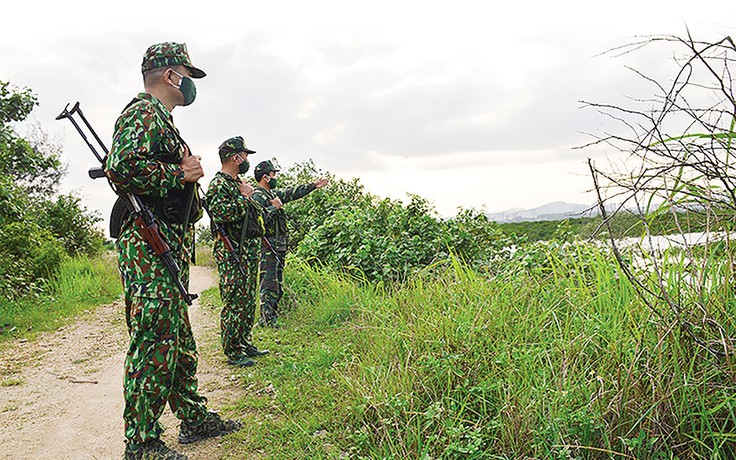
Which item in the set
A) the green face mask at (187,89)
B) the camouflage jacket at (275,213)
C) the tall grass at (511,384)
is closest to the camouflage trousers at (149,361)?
the tall grass at (511,384)

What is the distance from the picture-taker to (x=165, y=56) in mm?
3414

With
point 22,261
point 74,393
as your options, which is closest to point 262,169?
point 74,393

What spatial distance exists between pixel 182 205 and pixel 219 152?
2235 millimetres

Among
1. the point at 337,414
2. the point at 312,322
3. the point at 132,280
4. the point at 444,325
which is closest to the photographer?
the point at 132,280

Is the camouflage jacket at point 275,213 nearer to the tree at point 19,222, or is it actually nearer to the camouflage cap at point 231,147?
the camouflage cap at point 231,147

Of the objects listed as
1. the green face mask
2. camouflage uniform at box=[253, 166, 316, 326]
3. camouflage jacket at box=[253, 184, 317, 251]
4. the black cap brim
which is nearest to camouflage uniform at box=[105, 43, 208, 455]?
the green face mask

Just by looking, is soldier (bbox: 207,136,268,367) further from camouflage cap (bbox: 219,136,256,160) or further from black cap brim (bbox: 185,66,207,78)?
black cap brim (bbox: 185,66,207,78)

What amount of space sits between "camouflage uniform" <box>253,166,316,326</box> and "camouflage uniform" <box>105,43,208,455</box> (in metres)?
3.57

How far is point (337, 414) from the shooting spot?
3.80 meters

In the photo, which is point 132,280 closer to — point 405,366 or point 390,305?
point 405,366

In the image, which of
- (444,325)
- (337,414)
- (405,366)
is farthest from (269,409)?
(444,325)

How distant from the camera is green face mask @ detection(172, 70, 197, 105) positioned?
11.4 feet

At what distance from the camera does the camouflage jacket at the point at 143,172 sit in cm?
304

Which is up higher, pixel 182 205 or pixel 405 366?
pixel 182 205
